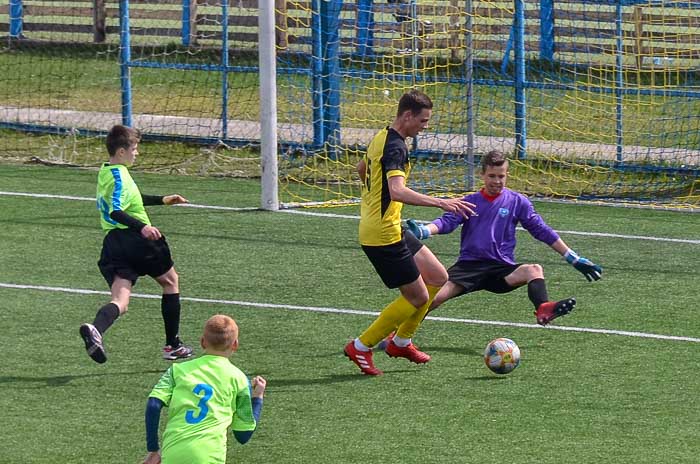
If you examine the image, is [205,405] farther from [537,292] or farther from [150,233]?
[537,292]

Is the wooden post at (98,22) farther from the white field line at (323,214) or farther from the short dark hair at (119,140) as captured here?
the short dark hair at (119,140)

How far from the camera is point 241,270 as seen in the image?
11.6m

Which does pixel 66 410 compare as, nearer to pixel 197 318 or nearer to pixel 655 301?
pixel 197 318

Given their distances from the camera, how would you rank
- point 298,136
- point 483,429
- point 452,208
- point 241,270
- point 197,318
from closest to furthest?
1. point 483,429
2. point 452,208
3. point 197,318
4. point 241,270
5. point 298,136

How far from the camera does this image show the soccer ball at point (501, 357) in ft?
27.7

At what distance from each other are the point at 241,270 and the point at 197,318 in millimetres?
1603

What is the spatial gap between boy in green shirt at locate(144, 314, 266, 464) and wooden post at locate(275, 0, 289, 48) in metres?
10.6

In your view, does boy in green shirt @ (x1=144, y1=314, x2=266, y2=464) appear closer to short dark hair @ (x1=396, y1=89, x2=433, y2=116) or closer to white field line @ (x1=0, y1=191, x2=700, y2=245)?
short dark hair @ (x1=396, y1=89, x2=433, y2=116)

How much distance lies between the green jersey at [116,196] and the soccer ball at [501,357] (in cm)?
227

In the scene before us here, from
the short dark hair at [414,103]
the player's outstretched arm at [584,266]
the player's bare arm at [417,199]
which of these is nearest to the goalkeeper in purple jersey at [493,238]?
the player's outstretched arm at [584,266]

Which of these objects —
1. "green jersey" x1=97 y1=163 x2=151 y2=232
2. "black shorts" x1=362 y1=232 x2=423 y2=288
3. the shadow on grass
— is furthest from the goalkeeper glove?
the shadow on grass

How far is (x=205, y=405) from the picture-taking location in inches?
222

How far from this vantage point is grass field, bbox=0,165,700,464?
23.9ft

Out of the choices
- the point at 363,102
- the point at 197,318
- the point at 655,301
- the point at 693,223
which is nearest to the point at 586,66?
the point at 363,102
